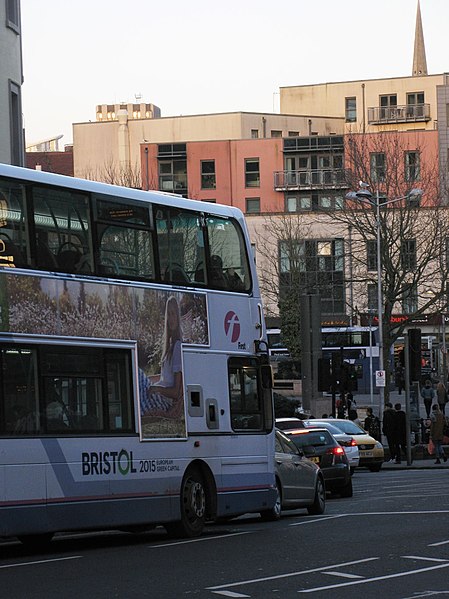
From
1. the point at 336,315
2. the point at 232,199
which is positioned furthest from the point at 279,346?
the point at 232,199

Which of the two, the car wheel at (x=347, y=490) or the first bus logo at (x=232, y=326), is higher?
the first bus logo at (x=232, y=326)

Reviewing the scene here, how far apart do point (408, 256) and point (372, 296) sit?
7274 millimetres

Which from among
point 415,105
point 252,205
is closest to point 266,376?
point 252,205

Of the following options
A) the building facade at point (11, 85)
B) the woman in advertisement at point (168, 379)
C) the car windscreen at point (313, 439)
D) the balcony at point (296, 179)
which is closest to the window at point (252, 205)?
the balcony at point (296, 179)

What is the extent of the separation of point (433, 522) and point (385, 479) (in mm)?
15954

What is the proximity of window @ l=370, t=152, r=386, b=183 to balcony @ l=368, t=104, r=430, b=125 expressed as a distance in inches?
1739

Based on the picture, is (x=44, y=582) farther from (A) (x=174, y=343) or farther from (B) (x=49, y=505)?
(A) (x=174, y=343)

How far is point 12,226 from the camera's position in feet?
51.8

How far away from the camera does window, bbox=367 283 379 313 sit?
2594 inches

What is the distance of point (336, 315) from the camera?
9856 cm

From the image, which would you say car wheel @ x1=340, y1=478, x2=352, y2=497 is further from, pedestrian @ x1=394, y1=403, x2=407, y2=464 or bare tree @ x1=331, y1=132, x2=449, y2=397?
bare tree @ x1=331, y1=132, x2=449, y2=397

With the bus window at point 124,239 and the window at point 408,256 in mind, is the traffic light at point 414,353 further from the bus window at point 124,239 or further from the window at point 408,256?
the window at point 408,256

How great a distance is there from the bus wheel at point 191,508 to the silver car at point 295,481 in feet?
10.3

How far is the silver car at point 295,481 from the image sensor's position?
22453 millimetres
